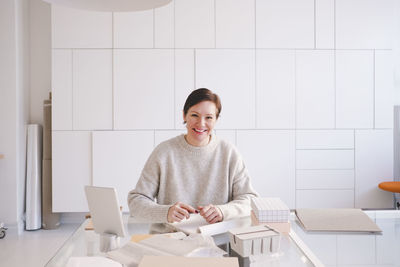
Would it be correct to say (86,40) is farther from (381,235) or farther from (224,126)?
(381,235)

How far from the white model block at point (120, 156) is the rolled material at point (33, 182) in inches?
26.4

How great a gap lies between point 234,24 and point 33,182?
9.01 feet

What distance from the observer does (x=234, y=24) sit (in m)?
4.00

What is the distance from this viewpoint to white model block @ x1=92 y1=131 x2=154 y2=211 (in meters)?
3.97

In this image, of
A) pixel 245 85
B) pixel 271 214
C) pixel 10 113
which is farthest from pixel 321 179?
pixel 10 113

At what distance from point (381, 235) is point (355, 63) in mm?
2996

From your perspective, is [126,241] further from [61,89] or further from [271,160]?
[61,89]

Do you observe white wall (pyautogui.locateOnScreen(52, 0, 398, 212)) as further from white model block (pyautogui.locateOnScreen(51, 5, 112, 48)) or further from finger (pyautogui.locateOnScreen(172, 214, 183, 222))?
finger (pyautogui.locateOnScreen(172, 214, 183, 222))

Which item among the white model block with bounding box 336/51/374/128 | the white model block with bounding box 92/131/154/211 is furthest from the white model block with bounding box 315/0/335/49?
the white model block with bounding box 92/131/154/211

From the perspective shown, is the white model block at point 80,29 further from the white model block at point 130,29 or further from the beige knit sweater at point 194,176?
the beige knit sweater at point 194,176

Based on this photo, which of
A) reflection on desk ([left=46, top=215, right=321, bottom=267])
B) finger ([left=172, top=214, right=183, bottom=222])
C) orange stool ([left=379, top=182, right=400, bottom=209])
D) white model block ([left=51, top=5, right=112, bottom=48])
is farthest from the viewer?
white model block ([left=51, top=5, right=112, bottom=48])

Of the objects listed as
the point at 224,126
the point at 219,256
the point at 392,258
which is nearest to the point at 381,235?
the point at 392,258

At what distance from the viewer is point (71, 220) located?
14.5ft

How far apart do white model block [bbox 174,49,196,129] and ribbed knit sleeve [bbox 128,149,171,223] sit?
2.00 metres
